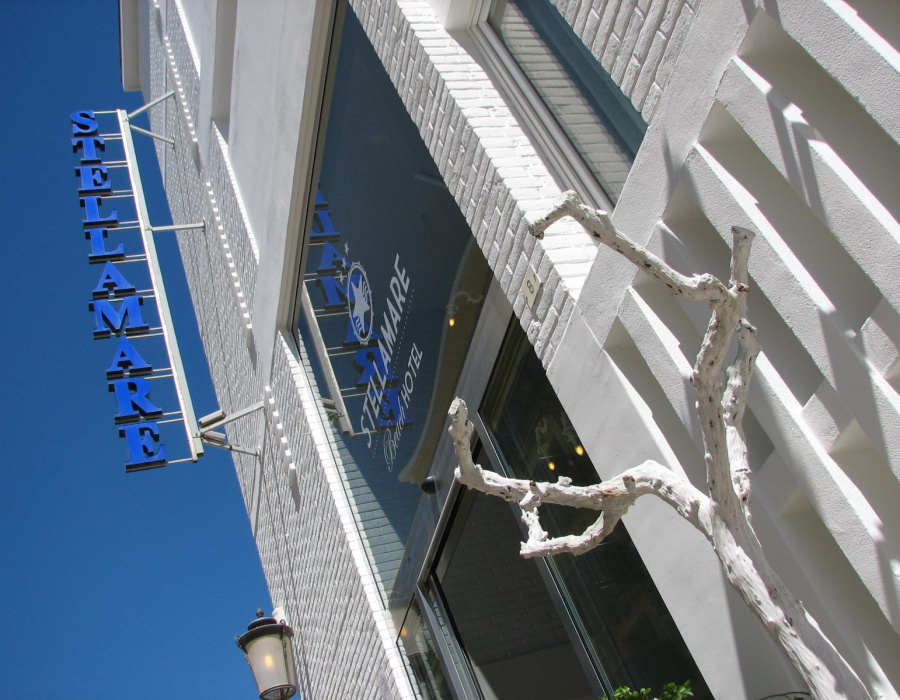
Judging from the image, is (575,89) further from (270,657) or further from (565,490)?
(270,657)

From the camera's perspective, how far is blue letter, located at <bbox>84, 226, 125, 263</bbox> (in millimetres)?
10945

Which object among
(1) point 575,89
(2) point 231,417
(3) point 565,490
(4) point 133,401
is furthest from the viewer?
A: (4) point 133,401

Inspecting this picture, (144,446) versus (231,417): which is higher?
(144,446)

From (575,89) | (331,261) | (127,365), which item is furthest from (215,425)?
(575,89)

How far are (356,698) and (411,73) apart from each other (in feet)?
15.5

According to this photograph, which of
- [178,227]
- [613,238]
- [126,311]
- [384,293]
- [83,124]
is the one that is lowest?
[613,238]

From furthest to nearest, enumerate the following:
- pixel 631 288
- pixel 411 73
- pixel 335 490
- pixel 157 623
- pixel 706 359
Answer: pixel 157 623 → pixel 335 490 → pixel 411 73 → pixel 631 288 → pixel 706 359

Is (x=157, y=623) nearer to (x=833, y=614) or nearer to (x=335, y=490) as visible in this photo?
(x=335, y=490)

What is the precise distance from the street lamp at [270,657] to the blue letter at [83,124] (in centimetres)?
817

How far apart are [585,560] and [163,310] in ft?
22.5

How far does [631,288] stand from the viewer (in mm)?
→ 3072

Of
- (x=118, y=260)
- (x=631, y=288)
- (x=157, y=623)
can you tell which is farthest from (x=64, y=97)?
(x=631, y=288)

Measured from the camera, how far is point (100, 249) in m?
11.2

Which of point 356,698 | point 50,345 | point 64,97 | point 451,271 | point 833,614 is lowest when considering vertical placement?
point 833,614
